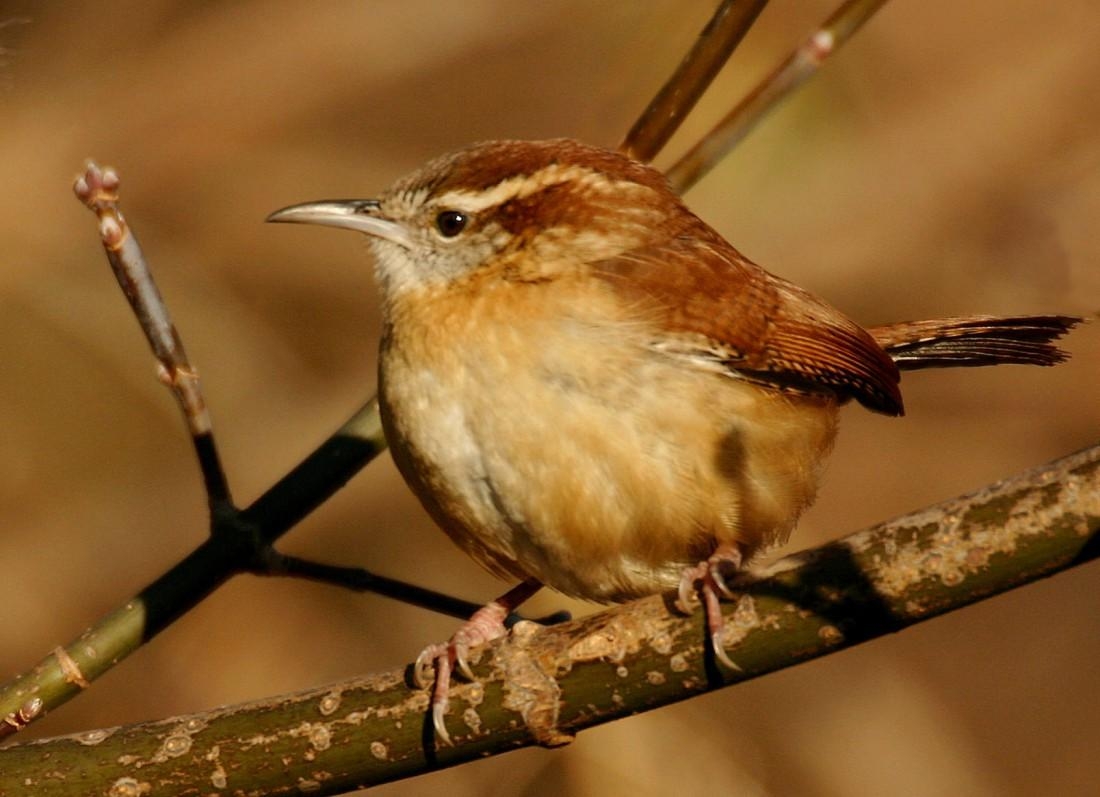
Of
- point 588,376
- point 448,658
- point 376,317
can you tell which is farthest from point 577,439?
point 376,317

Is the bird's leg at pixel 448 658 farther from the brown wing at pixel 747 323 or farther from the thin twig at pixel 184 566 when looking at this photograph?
the brown wing at pixel 747 323

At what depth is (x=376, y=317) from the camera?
19.1ft

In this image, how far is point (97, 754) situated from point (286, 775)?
34cm

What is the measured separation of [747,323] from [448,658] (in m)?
1.10

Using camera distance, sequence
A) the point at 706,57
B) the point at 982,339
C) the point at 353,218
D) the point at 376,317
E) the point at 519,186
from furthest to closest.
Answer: the point at 376,317, the point at 982,339, the point at 353,218, the point at 519,186, the point at 706,57

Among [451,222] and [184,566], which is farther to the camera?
[451,222]

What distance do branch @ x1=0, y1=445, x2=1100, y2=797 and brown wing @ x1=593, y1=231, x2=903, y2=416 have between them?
772 millimetres

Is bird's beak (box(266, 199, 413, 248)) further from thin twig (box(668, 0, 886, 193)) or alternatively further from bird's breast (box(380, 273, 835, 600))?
thin twig (box(668, 0, 886, 193))

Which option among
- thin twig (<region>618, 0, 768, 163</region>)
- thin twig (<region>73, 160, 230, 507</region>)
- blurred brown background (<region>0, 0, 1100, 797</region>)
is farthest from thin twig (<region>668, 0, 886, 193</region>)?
blurred brown background (<region>0, 0, 1100, 797</region>)

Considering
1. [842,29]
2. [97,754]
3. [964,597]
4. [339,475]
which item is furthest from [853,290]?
[97,754]

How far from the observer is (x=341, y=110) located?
6.09m

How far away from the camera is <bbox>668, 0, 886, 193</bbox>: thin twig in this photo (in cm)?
332

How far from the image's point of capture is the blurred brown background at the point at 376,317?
537cm

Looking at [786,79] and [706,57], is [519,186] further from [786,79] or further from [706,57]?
[786,79]
